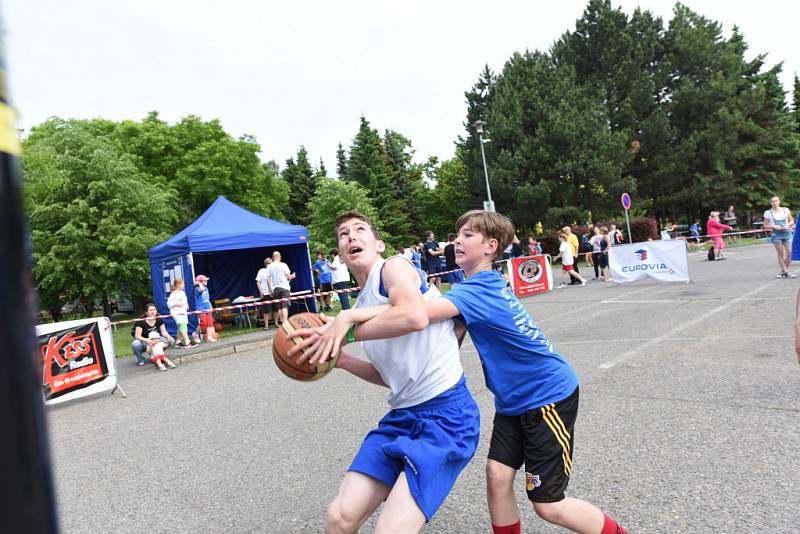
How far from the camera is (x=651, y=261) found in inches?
610

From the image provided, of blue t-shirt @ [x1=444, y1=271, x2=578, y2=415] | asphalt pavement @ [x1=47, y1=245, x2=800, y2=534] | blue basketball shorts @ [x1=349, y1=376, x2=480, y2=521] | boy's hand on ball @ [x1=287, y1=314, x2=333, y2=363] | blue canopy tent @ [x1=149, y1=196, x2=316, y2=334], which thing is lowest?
asphalt pavement @ [x1=47, y1=245, x2=800, y2=534]

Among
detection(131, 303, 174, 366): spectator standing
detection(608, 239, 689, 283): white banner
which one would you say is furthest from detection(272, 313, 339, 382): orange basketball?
detection(608, 239, 689, 283): white banner

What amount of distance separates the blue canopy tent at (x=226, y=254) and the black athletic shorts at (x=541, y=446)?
13734 mm

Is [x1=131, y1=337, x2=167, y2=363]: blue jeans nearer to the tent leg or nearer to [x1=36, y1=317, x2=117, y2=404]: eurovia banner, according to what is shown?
the tent leg

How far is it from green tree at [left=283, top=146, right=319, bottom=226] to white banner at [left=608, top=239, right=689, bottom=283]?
47582 mm

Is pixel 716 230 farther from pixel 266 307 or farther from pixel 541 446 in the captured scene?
pixel 541 446

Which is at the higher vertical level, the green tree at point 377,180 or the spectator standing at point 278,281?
the green tree at point 377,180

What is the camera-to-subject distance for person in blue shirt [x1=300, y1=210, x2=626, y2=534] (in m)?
2.57

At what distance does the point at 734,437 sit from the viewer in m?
4.30

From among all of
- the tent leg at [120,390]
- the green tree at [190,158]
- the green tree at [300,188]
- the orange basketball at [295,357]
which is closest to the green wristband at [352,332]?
the orange basketball at [295,357]

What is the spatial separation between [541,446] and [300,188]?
61678mm

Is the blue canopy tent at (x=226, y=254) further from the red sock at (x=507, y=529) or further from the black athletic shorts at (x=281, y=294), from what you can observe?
the red sock at (x=507, y=529)

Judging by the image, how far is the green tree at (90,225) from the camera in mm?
27531

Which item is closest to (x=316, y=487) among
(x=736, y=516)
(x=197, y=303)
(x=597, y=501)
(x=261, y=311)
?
(x=597, y=501)
